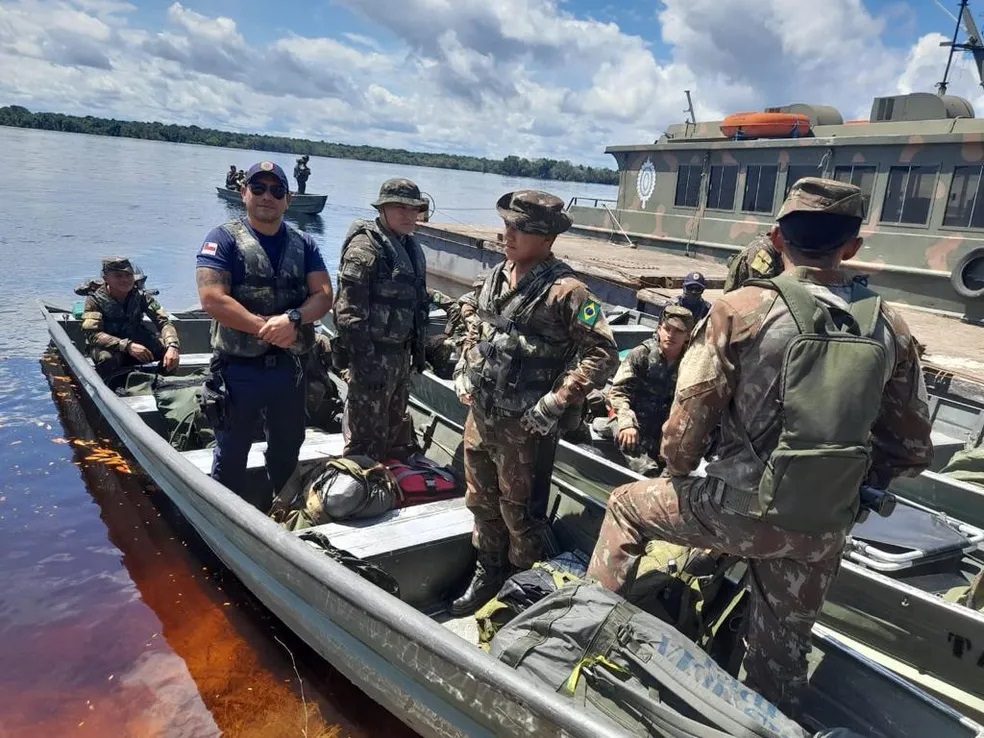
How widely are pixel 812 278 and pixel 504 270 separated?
1523mm

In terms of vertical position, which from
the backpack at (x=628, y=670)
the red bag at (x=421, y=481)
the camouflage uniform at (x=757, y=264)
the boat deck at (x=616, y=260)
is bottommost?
the red bag at (x=421, y=481)

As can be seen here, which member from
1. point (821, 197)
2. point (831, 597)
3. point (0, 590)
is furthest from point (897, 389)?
point (0, 590)

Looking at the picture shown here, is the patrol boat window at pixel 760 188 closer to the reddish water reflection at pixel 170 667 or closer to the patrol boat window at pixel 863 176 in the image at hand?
the patrol boat window at pixel 863 176

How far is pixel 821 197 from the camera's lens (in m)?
2.10

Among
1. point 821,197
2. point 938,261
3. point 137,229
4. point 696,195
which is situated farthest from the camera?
point 137,229

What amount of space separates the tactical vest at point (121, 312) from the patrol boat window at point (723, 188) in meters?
11.8

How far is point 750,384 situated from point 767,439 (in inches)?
7.2

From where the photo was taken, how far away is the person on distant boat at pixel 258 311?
11.2ft

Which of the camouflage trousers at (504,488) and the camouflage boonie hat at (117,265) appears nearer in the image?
the camouflage trousers at (504,488)

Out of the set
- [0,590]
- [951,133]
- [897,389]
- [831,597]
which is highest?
[951,133]

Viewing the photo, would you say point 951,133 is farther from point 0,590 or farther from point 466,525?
point 0,590

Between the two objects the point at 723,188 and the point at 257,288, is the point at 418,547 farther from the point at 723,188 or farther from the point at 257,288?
the point at 723,188

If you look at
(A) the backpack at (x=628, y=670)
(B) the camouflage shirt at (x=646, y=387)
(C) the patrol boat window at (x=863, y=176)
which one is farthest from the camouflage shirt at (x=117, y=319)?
(C) the patrol boat window at (x=863, y=176)

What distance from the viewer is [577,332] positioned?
311 centimetres
